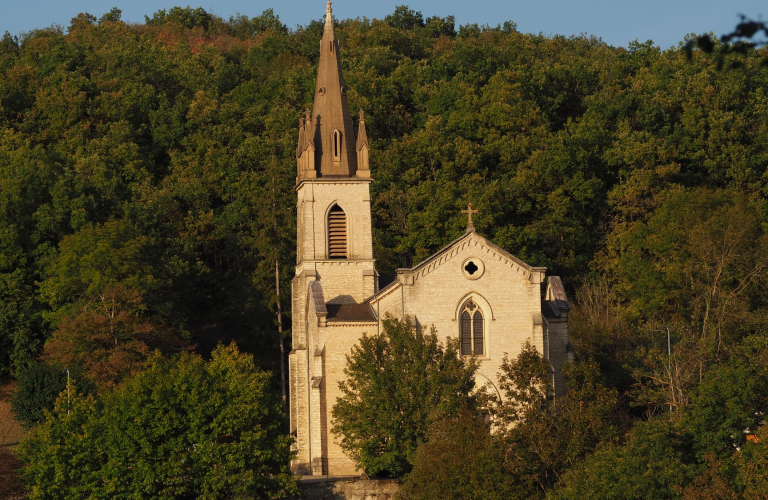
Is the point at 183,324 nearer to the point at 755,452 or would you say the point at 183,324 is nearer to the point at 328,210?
the point at 328,210

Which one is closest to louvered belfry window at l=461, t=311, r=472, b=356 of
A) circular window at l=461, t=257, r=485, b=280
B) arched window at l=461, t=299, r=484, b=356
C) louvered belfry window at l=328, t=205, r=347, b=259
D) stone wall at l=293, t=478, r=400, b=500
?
arched window at l=461, t=299, r=484, b=356

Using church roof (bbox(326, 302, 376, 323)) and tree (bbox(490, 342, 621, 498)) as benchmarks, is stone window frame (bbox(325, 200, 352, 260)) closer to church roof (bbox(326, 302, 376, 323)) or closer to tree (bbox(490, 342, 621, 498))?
church roof (bbox(326, 302, 376, 323))

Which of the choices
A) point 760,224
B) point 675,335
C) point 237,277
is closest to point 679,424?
point 675,335

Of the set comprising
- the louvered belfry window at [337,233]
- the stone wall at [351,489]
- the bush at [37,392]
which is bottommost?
the stone wall at [351,489]

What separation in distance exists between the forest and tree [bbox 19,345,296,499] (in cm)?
42

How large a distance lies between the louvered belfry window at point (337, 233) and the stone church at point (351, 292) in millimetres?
40

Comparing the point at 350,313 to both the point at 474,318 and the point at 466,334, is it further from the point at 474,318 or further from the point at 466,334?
the point at 474,318

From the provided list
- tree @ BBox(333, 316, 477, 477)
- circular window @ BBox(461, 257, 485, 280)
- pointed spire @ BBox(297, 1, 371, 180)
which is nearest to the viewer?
tree @ BBox(333, 316, 477, 477)

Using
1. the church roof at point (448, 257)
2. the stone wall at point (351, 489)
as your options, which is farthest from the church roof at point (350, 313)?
the stone wall at point (351, 489)

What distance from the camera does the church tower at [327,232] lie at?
1875 inches

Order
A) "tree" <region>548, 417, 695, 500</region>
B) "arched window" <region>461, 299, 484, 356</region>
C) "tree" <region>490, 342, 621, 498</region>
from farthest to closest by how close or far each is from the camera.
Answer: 1. "arched window" <region>461, 299, 484, 356</region>
2. "tree" <region>490, 342, 621, 498</region>
3. "tree" <region>548, 417, 695, 500</region>

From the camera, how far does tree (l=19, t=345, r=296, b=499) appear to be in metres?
37.8

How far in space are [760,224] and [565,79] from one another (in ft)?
74.7

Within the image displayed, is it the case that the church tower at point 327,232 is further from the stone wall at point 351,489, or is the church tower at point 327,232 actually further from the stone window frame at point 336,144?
the stone wall at point 351,489
